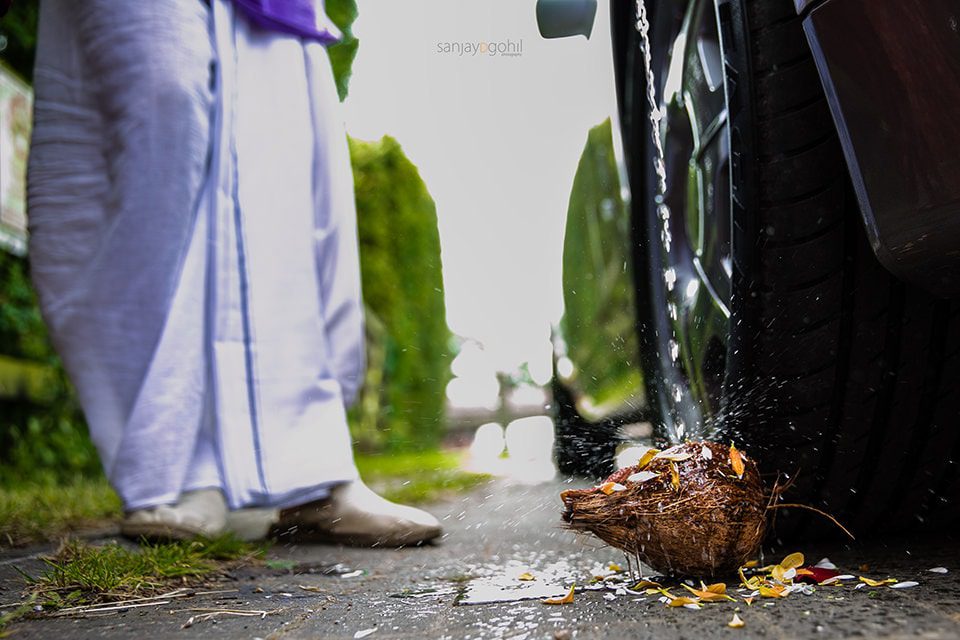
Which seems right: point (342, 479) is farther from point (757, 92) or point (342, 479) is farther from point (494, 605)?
point (757, 92)

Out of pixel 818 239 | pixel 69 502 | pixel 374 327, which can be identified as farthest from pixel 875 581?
pixel 374 327

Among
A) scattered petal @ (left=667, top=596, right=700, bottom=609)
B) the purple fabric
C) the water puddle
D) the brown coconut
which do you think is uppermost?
the purple fabric

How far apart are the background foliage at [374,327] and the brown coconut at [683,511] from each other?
3.26m

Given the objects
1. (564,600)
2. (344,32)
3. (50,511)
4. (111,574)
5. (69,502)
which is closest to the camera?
(564,600)

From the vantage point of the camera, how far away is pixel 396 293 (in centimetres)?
1066

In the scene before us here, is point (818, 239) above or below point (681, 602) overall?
above

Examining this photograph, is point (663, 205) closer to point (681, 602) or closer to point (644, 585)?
point (644, 585)

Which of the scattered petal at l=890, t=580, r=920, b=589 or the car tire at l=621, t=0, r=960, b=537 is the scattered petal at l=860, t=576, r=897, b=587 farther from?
the car tire at l=621, t=0, r=960, b=537

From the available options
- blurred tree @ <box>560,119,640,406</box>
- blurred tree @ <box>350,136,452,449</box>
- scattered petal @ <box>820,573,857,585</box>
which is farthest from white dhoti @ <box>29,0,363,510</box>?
blurred tree @ <box>350,136,452,449</box>

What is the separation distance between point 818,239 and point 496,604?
0.75 m

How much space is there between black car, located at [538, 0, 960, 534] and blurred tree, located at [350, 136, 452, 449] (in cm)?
798

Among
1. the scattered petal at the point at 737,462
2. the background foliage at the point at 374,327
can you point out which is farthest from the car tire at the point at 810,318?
the background foliage at the point at 374,327

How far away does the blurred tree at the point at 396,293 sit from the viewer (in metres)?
10.3

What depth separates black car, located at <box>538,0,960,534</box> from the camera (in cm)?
111
